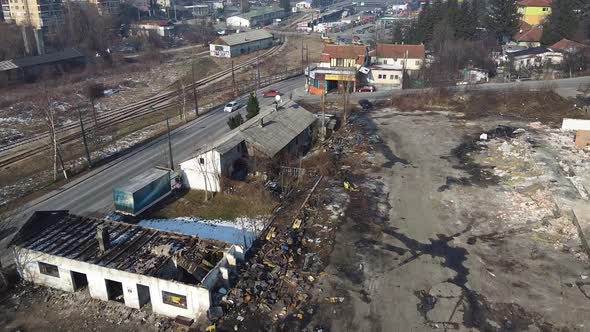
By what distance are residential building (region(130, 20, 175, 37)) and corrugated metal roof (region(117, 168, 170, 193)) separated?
74.4m

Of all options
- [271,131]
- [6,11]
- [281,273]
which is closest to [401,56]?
[271,131]

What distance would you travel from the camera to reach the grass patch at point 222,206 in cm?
2467

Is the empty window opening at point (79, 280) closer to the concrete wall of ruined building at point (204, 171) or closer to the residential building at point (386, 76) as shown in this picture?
the concrete wall of ruined building at point (204, 171)

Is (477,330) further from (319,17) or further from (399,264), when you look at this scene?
(319,17)

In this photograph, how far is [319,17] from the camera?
13975cm

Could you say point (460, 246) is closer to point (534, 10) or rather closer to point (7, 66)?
point (7, 66)

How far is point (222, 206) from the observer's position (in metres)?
25.5

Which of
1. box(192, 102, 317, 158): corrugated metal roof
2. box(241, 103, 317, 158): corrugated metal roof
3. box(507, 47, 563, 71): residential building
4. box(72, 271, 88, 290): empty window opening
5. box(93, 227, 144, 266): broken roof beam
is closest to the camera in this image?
box(93, 227, 144, 266): broken roof beam

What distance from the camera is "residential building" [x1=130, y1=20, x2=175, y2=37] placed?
94725 mm

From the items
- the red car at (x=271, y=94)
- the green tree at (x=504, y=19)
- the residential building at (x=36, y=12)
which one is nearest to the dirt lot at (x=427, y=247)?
the red car at (x=271, y=94)

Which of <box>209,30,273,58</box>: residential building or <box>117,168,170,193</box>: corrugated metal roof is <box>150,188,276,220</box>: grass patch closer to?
<box>117,168,170,193</box>: corrugated metal roof

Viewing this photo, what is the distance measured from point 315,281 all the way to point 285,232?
3866 millimetres

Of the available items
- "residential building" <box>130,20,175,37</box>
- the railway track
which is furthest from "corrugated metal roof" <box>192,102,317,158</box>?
"residential building" <box>130,20,175,37</box>

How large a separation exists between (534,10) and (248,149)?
86372mm
